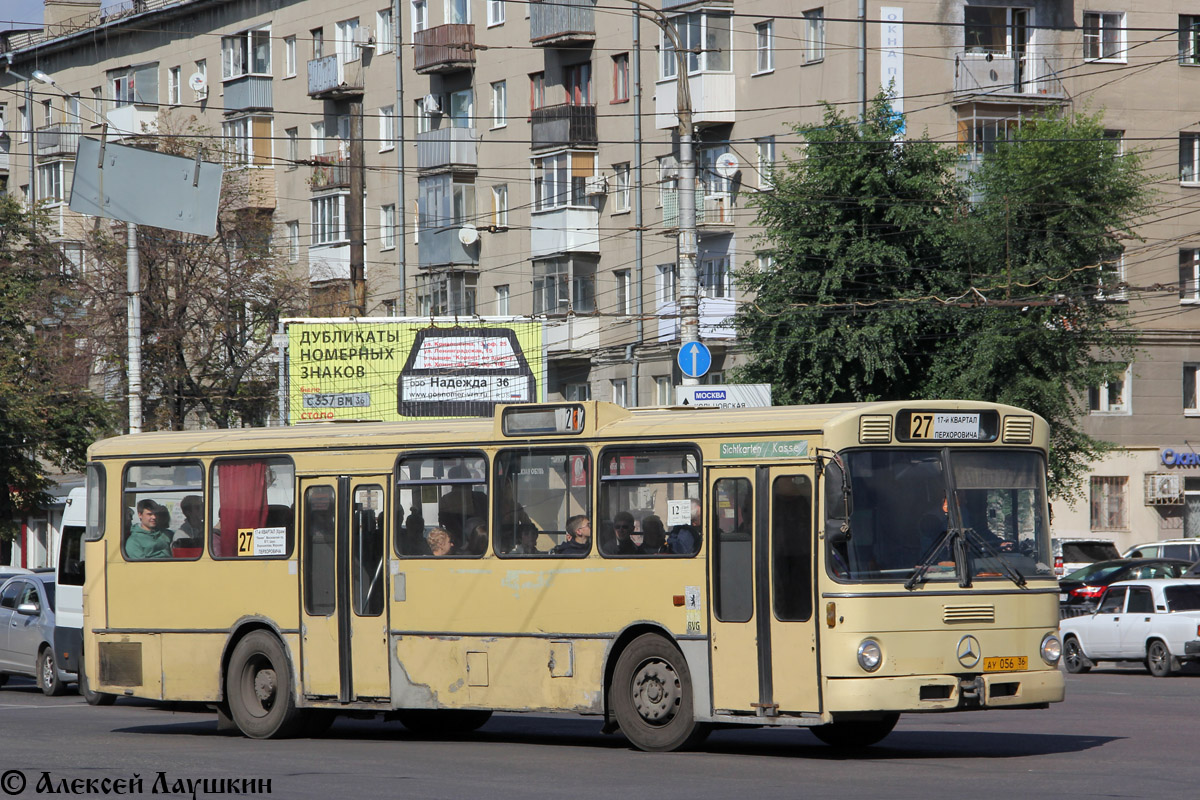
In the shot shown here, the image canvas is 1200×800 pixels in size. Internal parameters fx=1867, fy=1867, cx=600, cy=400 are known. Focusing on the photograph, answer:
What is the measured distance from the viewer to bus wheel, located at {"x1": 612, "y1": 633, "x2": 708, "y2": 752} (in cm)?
1350

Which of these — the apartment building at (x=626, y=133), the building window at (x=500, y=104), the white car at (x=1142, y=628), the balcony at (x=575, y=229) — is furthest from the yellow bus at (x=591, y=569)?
the building window at (x=500, y=104)

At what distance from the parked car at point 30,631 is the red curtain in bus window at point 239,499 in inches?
303

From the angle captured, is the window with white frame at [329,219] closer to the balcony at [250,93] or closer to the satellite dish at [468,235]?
the balcony at [250,93]

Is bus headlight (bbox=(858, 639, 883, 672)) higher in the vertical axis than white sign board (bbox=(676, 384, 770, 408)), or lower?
lower

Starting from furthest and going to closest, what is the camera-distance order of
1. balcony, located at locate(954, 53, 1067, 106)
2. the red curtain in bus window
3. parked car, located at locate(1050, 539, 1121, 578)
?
balcony, located at locate(954, 53, 1067, 106) → parked car, located at locate(1050, 539, 1121, 578) → the red curtain in bus window

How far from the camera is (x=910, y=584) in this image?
12.7 m

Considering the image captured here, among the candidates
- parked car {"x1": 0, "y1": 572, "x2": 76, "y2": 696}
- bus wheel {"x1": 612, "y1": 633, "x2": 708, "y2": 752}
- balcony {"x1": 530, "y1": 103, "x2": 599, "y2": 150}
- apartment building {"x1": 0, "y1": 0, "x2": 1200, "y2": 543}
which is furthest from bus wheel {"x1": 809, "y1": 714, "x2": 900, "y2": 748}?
balcony {"x1": 530, "y1": 103, "x2": 599, "y2": 150}

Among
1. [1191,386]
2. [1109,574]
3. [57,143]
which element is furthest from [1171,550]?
[57,143]

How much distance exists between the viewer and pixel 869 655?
41.2ft

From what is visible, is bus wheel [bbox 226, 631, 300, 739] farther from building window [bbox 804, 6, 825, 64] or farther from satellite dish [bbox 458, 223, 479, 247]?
satellite dish [bbox 458, 223, 479, 247]

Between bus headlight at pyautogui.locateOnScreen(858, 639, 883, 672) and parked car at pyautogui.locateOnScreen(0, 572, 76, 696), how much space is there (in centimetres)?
1342

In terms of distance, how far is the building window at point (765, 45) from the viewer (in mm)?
44812

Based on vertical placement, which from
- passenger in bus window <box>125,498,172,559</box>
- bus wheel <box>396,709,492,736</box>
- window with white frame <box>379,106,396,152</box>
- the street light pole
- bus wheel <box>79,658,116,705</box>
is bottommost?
bus wheel <box>79,658,116,705</box>

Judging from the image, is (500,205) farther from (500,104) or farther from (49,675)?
(49,675)
